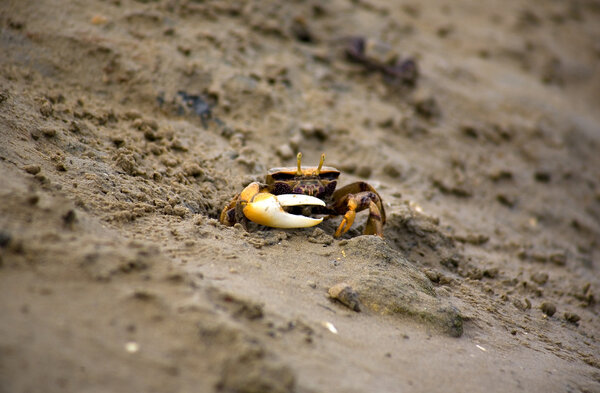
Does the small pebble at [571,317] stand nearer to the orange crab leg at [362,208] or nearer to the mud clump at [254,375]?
the orange crab leg at [362,208]

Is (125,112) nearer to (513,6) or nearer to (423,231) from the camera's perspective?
(423,231)

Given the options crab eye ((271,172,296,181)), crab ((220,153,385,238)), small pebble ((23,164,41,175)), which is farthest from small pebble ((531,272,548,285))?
small pebble ((23,164,41,175))

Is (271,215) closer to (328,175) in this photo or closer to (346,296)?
(328,175)

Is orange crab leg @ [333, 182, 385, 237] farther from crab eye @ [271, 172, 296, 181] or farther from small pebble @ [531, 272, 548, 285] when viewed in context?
small pebble @ [531, 272, 548, 285]

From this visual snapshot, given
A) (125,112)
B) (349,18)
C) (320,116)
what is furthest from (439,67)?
(125,112)

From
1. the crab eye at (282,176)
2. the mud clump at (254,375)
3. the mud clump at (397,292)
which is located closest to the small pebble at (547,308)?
the mud clump at (397,292)

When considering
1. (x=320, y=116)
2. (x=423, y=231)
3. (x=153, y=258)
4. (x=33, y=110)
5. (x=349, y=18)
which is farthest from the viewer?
(x=349, y=18)
